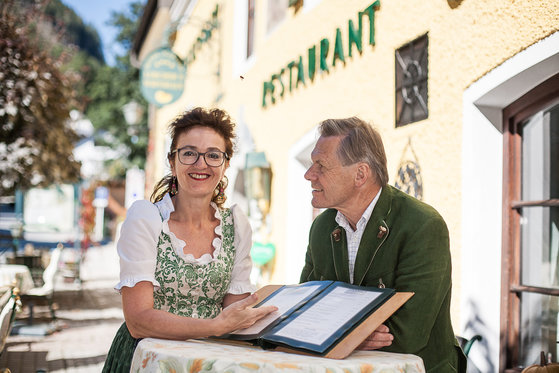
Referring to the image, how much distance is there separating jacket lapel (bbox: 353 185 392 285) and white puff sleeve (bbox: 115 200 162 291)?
694 mm

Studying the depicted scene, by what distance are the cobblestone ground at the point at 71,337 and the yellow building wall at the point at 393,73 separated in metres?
2.33

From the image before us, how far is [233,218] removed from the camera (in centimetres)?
244

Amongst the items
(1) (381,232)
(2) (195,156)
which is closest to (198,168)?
(2) (195,156)

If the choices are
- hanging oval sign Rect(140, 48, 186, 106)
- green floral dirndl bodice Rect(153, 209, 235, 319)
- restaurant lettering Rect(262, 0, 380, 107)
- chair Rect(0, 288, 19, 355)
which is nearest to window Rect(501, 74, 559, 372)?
restaurant lettering Rect(262, 0, 380, 107)

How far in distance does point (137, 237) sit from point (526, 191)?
2507mm

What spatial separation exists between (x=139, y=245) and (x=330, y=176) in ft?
2.39

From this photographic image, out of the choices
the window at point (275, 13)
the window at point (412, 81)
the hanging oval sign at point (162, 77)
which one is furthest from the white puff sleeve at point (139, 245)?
the hanging oval sign at point (162, 77)

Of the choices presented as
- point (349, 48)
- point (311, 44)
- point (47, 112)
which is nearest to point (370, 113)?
point (349, 48)

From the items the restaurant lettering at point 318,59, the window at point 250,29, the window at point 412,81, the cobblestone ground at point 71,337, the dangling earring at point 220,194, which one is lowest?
the cobblestone ground at point 71,337

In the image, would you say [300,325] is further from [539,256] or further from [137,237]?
[539,256]

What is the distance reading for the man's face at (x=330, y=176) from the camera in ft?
7.45

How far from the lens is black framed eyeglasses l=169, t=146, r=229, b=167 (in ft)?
7.47

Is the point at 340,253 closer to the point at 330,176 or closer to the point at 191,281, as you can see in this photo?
the point at 330,176

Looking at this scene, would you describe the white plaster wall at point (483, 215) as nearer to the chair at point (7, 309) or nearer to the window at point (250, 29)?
the chair at point (7, 309)
